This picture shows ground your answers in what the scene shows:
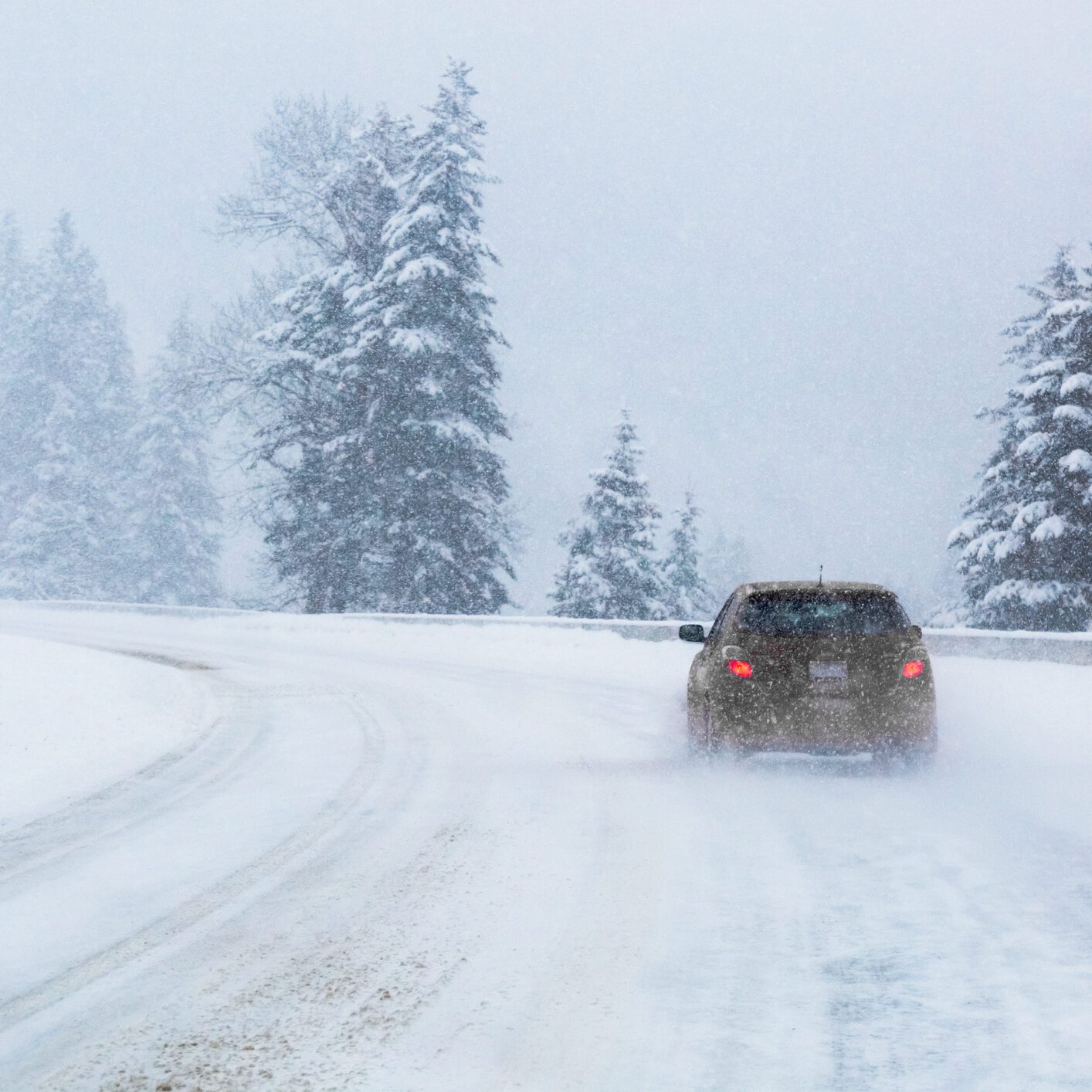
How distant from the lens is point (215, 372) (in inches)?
1644

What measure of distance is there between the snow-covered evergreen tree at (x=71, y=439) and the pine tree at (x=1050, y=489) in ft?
145

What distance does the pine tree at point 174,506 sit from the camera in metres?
66.9

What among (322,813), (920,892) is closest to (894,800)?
(920,892)

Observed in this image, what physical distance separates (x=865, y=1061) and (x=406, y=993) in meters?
1.58

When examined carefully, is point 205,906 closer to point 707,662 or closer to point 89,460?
point 707,662

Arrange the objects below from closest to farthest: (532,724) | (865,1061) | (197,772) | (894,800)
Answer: (865,1061) → (894,800) → (197,772) → (532,724)

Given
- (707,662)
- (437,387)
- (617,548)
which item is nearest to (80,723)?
(707,662)

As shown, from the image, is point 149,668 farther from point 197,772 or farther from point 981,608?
point 981,608

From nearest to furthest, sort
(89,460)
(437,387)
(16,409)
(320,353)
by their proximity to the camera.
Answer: (437,387) < (320,353) < (16,409) < (89,460)

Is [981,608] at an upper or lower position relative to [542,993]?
upper

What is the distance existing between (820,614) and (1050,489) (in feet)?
82.3

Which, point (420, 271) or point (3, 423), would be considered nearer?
point (420, 271)

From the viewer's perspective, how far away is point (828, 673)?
10.5m

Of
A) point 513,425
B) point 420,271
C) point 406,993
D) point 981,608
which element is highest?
point 420,271
